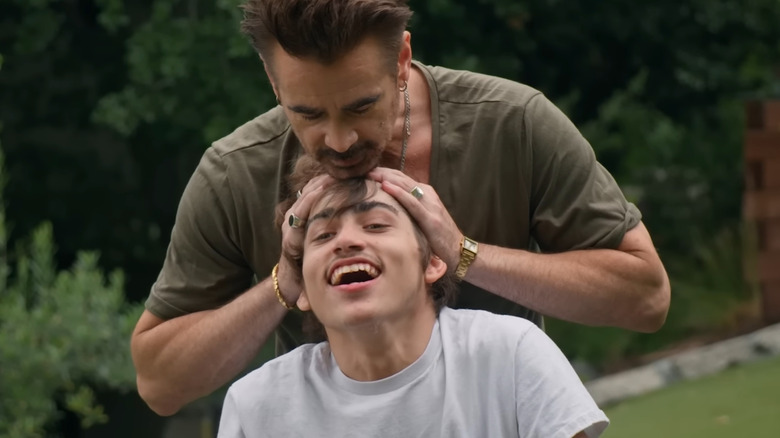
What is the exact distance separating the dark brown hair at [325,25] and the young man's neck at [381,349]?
0.56 meters

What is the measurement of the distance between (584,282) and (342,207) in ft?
1.99

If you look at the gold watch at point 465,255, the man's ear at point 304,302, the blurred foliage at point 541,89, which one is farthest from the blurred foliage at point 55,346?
the gold watch at point 465,255

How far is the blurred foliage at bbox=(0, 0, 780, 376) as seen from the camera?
858cm

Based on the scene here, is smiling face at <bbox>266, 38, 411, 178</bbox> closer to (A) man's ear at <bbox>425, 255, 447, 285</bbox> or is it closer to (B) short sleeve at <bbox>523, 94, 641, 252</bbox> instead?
(A) man's ear at <bbox>425, 255, 447, 285</bbox>

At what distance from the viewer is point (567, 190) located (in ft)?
11.2

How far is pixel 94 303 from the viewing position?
6148 mm

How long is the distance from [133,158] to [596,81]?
118 inches

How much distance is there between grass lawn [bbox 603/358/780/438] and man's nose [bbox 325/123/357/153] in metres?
3.93

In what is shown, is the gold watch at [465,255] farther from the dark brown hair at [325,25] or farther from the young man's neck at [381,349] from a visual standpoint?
the dark brown hair at [325,25]

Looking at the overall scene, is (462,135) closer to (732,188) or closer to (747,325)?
(747,325)

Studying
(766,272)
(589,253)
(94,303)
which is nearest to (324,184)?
(589,253)

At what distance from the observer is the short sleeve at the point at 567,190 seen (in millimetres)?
3396

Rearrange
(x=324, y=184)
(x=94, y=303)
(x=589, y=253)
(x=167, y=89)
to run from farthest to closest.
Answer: (x=167, y=89) < (x=94, y=303) < (x=589, y=253) < (x=324, y=184)

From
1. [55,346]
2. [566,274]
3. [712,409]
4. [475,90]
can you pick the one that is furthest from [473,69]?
[566,274]
